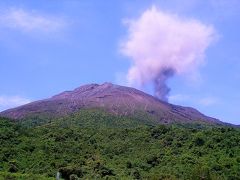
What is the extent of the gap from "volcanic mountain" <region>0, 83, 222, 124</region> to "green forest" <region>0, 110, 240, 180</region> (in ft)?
148

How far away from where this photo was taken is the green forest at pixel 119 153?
56.4m

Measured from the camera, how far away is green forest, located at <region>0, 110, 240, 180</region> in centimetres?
5641

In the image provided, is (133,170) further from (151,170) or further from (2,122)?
(2,122)

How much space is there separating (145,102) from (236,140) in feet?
242

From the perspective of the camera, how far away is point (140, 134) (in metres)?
77.2

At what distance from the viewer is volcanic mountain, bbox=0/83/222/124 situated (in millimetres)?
126125

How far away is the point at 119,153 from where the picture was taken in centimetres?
7019

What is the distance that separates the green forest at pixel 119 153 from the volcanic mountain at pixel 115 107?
4516cm

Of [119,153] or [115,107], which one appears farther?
[115,107]

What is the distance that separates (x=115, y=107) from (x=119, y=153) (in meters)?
61.7

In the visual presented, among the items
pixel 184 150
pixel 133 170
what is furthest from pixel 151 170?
pixel 184 150

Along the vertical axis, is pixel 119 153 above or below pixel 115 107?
below

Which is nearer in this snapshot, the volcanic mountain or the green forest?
the green forest

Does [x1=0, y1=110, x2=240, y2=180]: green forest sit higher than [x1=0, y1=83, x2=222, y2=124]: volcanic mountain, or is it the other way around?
[x1=0, y1=83, x2=222, y2=124]: volcanic mountain
